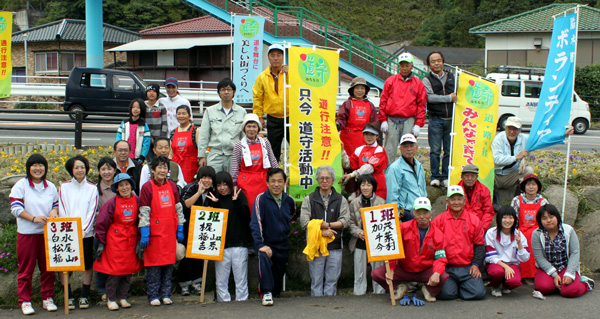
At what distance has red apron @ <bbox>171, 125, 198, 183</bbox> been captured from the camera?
7652 millimetres

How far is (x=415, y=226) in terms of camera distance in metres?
6.54

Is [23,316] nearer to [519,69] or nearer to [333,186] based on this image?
[333,186]

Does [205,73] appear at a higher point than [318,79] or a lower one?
higher

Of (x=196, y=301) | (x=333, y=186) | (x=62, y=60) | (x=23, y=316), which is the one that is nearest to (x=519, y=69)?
(x=333, y=186)

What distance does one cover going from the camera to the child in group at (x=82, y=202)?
6.29 metres

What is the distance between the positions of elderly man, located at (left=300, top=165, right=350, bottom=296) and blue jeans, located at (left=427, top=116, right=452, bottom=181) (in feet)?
7.06

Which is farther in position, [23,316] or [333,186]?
[333,186]

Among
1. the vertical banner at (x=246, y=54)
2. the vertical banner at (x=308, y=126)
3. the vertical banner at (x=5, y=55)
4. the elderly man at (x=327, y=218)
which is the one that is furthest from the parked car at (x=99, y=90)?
the elderly man at (x=327, y=218)

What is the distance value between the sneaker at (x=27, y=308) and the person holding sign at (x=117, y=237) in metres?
0.83

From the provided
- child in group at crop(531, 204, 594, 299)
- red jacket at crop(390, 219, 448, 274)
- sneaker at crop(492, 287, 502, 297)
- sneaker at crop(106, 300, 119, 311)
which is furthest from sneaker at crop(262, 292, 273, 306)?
child in group at crop(531, 204, 594, 299)

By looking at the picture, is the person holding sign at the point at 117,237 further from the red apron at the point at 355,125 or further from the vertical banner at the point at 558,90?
the vertical banner at the point at 558,90

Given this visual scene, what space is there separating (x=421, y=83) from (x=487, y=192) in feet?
6.11

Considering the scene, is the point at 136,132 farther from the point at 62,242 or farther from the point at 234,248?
the point at 234,248

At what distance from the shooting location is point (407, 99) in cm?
782
